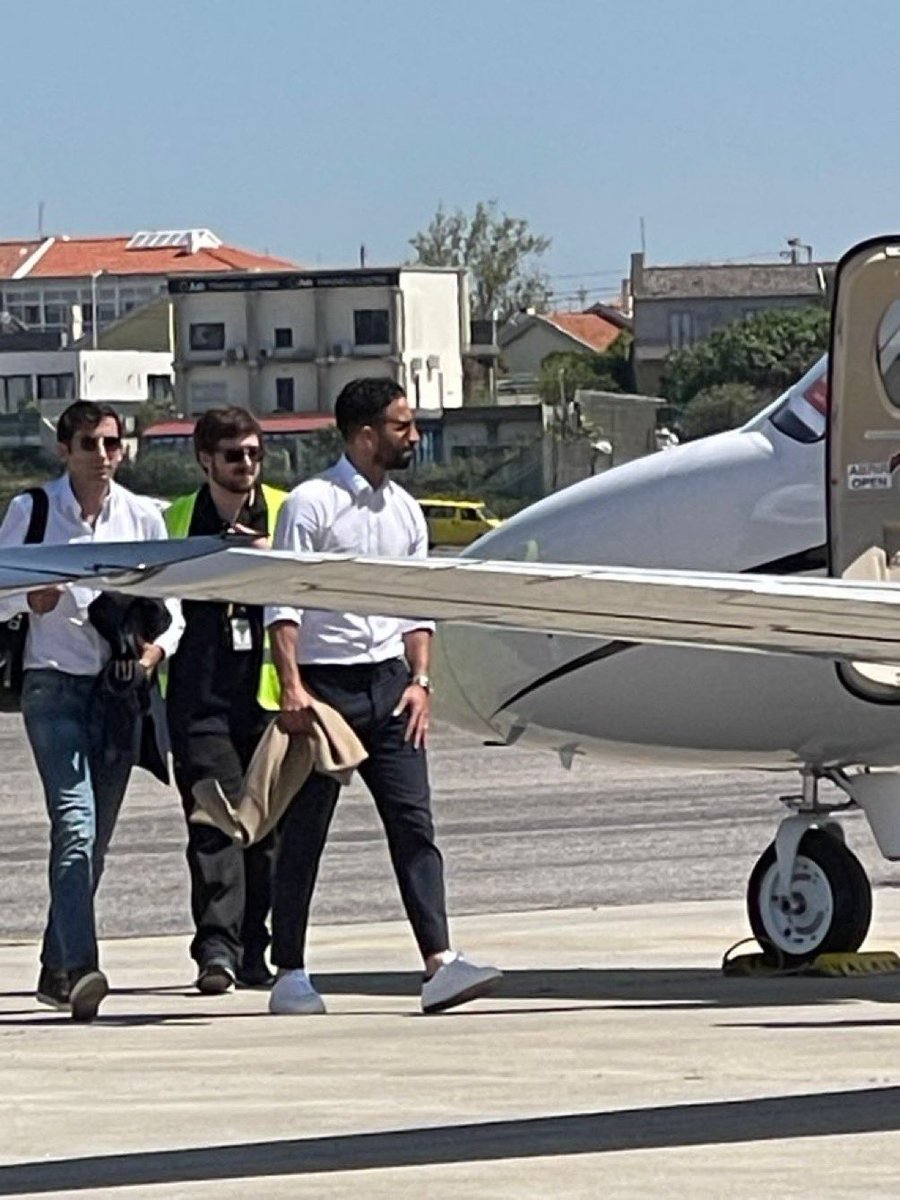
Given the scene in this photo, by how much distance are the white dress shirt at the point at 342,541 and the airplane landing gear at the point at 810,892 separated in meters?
1.53

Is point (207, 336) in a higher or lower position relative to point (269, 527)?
lower

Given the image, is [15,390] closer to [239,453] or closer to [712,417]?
[712,417]

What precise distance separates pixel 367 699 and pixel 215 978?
1249 millimetres

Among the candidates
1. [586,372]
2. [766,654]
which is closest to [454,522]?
[766,654]

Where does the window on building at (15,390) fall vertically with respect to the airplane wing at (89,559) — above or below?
below

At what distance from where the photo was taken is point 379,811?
9.76m

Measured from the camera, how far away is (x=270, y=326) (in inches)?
5226

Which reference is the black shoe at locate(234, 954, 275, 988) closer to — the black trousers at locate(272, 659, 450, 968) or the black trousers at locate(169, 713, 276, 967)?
the black trousers at locate(169, 713, 276, 967)

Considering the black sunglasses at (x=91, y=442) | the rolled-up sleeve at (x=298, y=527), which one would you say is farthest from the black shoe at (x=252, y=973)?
the black sunglasses at (x=91, y=442)

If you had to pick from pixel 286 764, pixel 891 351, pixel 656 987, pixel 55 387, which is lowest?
pixel 55 387

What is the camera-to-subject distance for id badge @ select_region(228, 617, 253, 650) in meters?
10.6

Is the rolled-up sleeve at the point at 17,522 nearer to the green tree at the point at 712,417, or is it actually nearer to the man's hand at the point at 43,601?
the man's hand at the point at 43,601

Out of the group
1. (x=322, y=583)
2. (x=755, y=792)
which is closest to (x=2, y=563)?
(x=322, y=583)

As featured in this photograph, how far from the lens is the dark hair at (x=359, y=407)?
1001 cm
